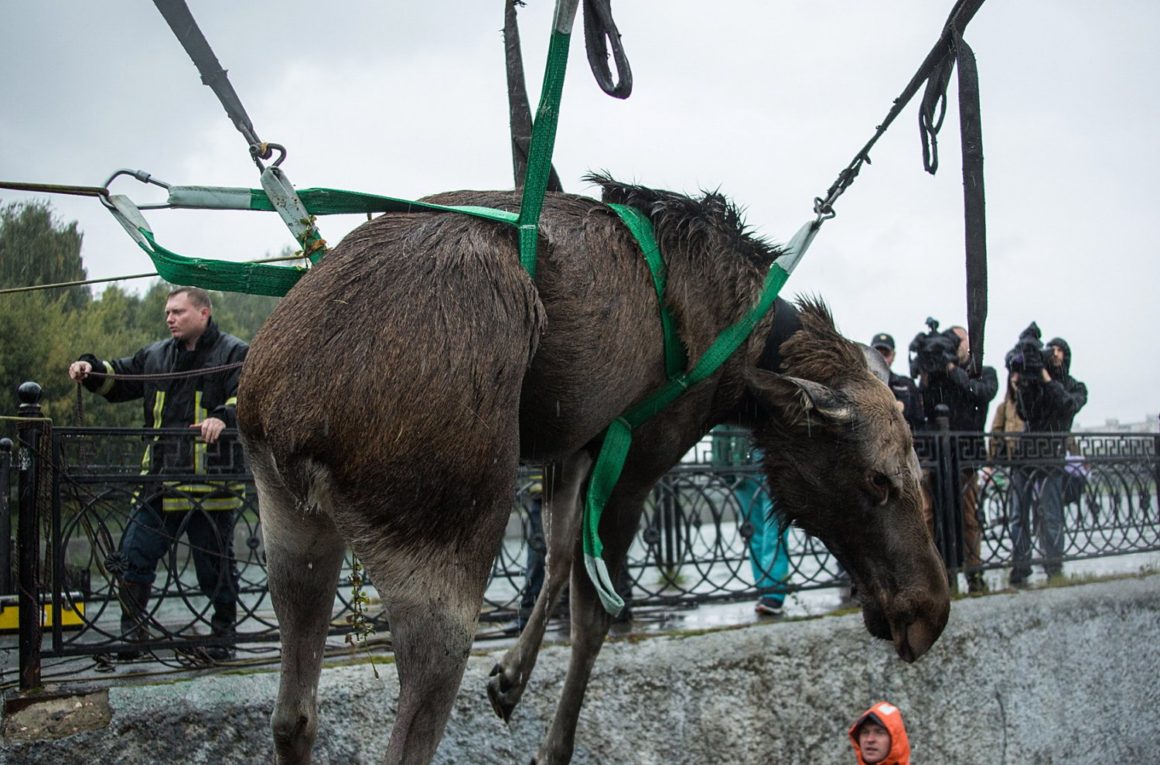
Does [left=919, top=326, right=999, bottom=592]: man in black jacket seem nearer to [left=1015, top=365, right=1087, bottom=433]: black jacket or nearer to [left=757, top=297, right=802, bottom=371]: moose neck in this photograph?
[left=1015, top=365, right=1087, bottom=433]: black jacket

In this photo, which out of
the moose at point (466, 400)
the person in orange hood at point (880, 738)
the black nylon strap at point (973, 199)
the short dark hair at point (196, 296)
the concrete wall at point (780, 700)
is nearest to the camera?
the moose at point (466, 400)

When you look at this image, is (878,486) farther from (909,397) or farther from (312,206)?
(909,397)

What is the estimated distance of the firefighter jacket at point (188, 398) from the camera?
4516 millimetres

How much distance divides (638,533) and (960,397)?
3290 millimetres

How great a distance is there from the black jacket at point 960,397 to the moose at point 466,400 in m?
4.54

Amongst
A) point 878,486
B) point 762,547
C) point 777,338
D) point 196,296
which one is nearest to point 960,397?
point 762,547

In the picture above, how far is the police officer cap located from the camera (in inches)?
305

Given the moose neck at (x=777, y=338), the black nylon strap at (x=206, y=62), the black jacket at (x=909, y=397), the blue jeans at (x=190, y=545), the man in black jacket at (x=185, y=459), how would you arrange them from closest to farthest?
the black nylon strap at (x=206, y=62) < the moose neck at (x=777, y=338) < the man in black jacket at (x=185, y=459) < the blue jeans at (x=190, y=545) < the black jacket at (x=909, y=397)

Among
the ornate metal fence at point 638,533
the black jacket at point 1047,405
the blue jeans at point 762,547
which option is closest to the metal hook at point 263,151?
the ornate metal fence at point 638,533

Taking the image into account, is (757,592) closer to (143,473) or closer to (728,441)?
(728,441)

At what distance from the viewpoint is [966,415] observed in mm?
7688

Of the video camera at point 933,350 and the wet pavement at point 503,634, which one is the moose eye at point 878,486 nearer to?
the wet pavement at point 503,634

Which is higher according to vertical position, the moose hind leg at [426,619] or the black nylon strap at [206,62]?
the black nylon strap at [206,62]

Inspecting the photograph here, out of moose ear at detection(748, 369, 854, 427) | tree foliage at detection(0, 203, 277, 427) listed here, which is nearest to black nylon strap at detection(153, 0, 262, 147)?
tree foliage at detection(0, 203, 277, 427)
